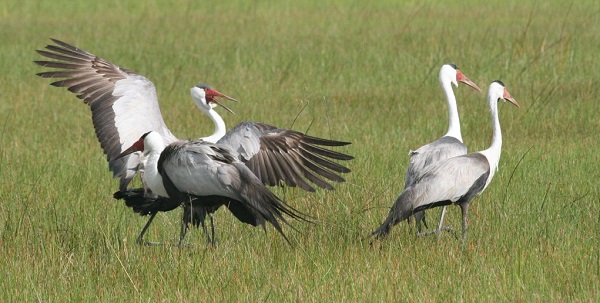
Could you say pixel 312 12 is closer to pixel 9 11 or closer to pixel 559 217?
pixel 9 11

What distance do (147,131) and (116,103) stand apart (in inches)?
15.5

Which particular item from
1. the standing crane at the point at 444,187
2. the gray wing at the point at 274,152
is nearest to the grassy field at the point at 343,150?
the standing crane at the point at 444,187

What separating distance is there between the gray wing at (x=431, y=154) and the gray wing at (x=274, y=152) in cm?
50

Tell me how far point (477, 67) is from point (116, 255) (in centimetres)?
711

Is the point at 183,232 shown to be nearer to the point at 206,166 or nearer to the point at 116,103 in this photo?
the point at 206,166

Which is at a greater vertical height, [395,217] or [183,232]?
[395,217]

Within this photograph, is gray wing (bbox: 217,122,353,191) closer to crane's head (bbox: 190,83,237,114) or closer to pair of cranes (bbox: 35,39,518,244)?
pair of cranes (bbox: 35,39,518,244)

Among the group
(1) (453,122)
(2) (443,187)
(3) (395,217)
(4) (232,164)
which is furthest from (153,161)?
(1) (453,122)

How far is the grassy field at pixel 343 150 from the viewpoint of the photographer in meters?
4.98

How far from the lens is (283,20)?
54.0 ft

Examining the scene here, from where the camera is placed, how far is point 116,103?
22.8 feet

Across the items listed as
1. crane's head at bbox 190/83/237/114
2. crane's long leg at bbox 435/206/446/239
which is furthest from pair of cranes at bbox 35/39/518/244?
crane's head at bbox 190/83/237/114

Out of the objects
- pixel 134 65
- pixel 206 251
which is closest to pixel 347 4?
pixel 134 65

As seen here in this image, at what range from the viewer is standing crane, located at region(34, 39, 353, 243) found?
6.07 m
